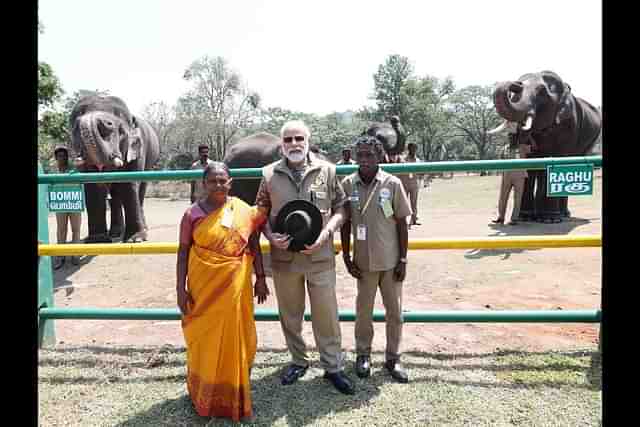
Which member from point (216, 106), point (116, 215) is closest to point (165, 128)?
point (216, 106)

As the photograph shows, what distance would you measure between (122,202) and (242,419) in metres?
6.96

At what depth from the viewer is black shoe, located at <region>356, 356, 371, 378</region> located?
327 centimetres

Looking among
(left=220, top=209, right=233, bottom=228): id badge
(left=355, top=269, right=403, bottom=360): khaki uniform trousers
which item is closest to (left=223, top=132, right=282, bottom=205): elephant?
(left=355, top=269, right=403, bottom=360): khaki uniform trousers

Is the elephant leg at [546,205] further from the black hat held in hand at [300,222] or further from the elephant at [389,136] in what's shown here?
the black hat held in hand at [300,222]

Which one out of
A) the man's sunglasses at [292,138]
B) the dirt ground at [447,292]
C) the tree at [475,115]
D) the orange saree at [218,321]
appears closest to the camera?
the orange saree at [218,321]

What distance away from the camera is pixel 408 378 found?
3.28 meters

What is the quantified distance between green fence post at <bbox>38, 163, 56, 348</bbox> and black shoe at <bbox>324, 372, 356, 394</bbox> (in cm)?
254

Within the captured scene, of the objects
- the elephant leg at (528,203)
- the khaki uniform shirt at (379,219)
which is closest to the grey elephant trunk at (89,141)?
the khaki uniform shirt at (379,219)

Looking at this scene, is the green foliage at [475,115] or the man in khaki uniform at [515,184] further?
the green foliage at [475,115]

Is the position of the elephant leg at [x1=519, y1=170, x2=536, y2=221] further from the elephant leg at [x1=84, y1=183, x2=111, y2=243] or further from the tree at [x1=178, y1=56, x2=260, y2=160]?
the tree at [x1=178, y1=56, x2=260, y2=160]

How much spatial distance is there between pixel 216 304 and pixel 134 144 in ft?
21.0

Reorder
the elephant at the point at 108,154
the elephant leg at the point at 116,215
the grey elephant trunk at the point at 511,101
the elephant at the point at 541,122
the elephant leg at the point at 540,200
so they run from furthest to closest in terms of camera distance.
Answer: the elephant leg at the point at 540,200, the elephant leg at the point at 116,215, the elephant at the point at 541,122, the grey elephant trunk at the point at 511,101, the elephant at the point at 108,154

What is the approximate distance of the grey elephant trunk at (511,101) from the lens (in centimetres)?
798

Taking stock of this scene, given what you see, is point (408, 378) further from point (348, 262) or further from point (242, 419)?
point (242, 419)
